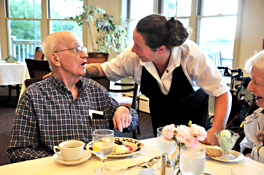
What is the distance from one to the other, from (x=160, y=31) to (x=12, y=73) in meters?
Answer: 3.99

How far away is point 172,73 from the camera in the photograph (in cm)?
160

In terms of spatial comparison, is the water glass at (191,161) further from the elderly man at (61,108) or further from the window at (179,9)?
the window at (179,9)

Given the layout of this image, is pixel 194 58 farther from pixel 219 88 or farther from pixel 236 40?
pixel 236 40

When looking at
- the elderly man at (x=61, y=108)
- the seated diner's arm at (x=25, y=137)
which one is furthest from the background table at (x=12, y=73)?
the seated diner's arm at (x=25, y=137)

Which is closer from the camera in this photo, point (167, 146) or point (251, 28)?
point (167, 146)

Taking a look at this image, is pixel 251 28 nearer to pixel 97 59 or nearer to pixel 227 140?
pixel 97 59

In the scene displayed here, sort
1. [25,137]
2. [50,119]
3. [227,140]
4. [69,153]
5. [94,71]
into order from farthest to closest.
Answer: [94,71], [50,119], [25,137], [227,140], [69,153]

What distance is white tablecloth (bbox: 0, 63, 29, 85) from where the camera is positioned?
14.6 ft

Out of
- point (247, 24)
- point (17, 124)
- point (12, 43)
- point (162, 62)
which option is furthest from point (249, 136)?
point (12, 43)

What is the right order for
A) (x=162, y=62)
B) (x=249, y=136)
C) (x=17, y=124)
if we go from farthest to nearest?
(x=162, y=62)
(x=249, y=136)
(x=17, y=124)

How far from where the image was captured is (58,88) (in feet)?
4.82

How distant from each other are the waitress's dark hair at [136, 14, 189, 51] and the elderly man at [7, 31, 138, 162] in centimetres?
43

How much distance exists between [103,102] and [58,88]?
0.32 m

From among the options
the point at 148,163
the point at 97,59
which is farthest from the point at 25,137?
the point at 97,59
